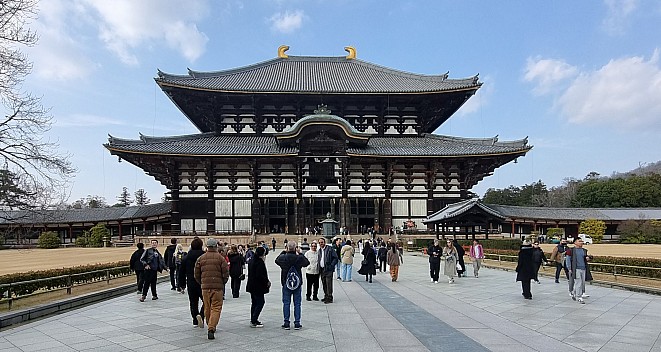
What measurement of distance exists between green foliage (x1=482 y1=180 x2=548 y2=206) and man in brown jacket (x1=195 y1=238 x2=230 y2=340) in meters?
81.3

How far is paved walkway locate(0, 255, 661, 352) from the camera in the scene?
8289mm

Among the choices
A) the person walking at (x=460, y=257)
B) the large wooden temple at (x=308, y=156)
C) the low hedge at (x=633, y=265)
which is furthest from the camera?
the large wooden temple at (x=308, y=156)

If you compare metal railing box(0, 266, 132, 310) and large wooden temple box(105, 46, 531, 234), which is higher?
large wooden temple box(105, 46, 531, 234)

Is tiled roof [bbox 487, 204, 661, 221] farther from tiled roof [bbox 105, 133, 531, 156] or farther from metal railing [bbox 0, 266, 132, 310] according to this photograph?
metal railing [bbox 0, 266, 132, 310]

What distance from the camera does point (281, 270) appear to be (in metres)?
10.2

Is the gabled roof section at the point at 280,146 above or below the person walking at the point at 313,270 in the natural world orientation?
above

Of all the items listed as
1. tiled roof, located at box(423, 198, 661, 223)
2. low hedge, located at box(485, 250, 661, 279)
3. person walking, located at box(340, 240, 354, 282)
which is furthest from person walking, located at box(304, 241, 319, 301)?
tiled roof, located at box(423, 198, 661, 223)

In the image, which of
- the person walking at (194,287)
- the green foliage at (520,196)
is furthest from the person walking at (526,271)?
the green foliage at (520,196)

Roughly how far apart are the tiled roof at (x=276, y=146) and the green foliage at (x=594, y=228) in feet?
41.8

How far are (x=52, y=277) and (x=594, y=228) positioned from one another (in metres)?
48.4

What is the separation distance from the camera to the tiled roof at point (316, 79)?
44.4m

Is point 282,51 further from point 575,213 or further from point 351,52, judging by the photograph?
point 575,213

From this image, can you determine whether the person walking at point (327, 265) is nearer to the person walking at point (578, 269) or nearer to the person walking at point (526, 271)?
the person walking at point (526, 271)

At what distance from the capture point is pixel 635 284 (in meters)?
16.0
